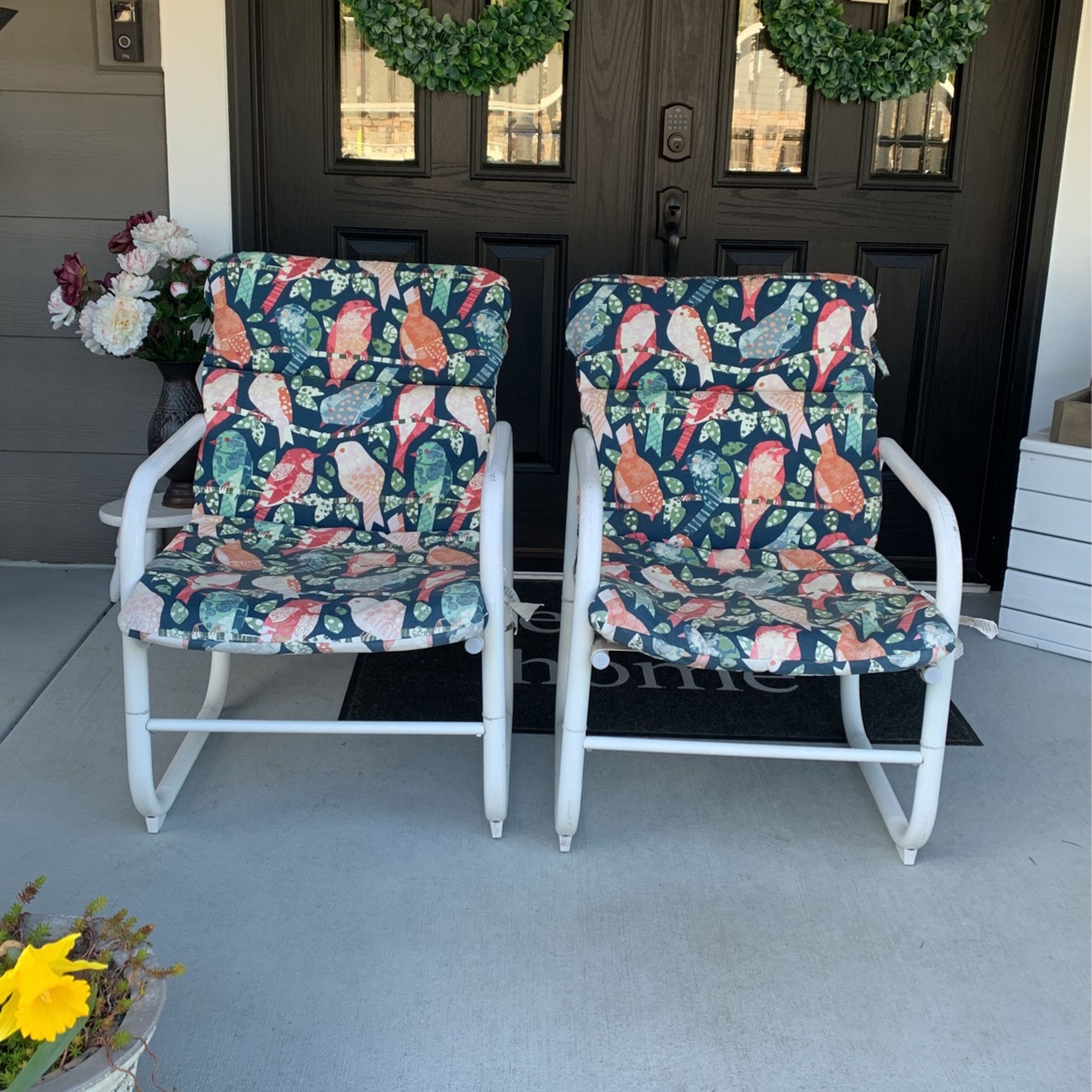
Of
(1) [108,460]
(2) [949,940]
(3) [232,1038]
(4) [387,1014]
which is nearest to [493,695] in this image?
(4) [387,1014]

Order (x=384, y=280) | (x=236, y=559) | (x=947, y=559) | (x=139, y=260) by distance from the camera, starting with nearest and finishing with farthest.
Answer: (x=947, y=559) → (x=236, y=559) → (x=384, y=280) → (x=139, y=260)

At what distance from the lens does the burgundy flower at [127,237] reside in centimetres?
263

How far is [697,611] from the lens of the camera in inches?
72.7

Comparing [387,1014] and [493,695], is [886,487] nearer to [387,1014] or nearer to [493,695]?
[493,695]

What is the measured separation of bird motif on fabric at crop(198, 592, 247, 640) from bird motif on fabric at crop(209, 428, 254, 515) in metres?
0.46

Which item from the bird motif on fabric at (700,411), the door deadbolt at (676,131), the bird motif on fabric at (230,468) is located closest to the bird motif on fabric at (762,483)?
the bird motif on fabric at (700,411)

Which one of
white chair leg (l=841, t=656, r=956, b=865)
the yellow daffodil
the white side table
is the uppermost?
the yellow daffodil

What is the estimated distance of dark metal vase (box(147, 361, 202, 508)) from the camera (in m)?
2.72

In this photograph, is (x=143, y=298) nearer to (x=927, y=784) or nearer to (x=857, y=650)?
(x=857, y=650)

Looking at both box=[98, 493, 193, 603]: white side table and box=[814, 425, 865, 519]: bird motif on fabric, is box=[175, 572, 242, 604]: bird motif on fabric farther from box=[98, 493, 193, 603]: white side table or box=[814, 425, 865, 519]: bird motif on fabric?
box=[814, 425, 865, 519]: bird motif on fabric

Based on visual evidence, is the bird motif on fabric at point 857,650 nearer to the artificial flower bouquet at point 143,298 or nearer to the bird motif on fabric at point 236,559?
the bird motif on fabric at point 236,559

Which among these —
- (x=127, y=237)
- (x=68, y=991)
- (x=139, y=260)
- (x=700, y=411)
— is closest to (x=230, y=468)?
(x=139, y=260)

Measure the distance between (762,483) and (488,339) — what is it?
587 millimetres

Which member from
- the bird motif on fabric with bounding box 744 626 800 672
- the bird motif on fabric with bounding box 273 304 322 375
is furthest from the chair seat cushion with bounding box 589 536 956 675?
the bird motif on fabric with bounding box 273 304 322 375
